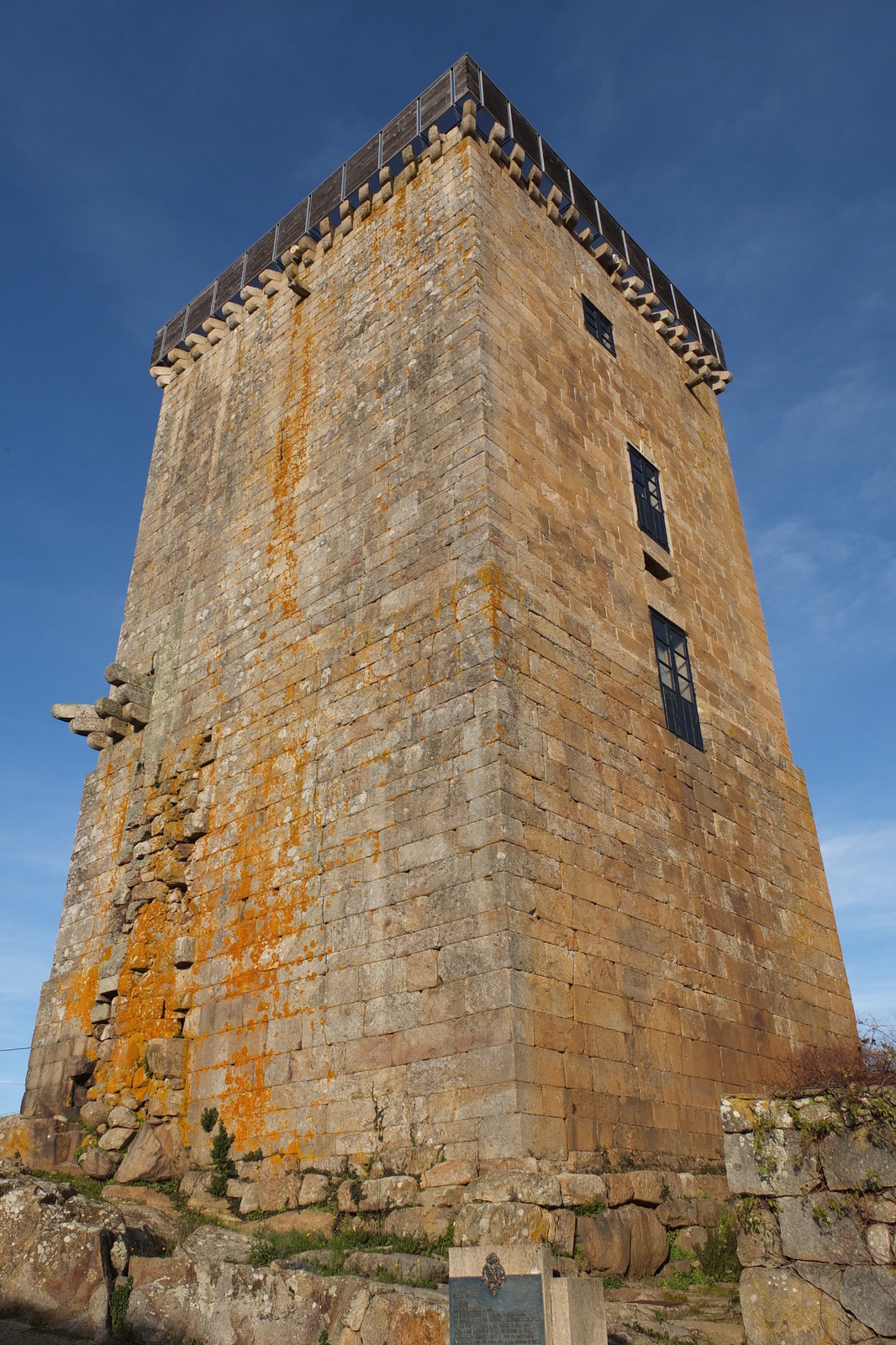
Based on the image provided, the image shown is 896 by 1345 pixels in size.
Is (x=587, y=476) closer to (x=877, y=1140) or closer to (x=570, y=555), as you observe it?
(x=570, y=555)

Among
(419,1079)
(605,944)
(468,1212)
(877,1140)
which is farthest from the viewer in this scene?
(605,944)

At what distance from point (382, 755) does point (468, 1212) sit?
11.7ft

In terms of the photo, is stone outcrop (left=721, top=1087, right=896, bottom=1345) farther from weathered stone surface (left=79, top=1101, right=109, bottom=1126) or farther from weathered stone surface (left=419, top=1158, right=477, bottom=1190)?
weathered stone surface (left=79, top=1101, right=109, bottom=1126)

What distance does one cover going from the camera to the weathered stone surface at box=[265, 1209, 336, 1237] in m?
7.17

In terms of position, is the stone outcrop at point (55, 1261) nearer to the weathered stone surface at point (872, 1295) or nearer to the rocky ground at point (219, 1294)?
the rocky ground at point (219, 1294)

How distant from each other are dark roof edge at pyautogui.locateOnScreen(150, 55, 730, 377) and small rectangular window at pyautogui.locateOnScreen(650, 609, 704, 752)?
216 inches

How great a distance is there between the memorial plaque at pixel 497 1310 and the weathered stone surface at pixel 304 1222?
3.01 metres

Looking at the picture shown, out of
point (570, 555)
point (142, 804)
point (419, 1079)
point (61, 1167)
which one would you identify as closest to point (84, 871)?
point (142, 804)

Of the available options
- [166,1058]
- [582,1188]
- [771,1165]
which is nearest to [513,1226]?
[582,1188]

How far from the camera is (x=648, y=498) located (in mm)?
11953

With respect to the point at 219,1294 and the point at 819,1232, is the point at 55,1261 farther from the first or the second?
the point at 819,1232

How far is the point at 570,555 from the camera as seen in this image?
31.7 feet

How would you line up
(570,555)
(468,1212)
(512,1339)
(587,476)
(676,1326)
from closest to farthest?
(512,1339), (676,1326), (468,1212), (570,555), (587,476)

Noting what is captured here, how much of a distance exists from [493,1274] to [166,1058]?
5.69 metres
